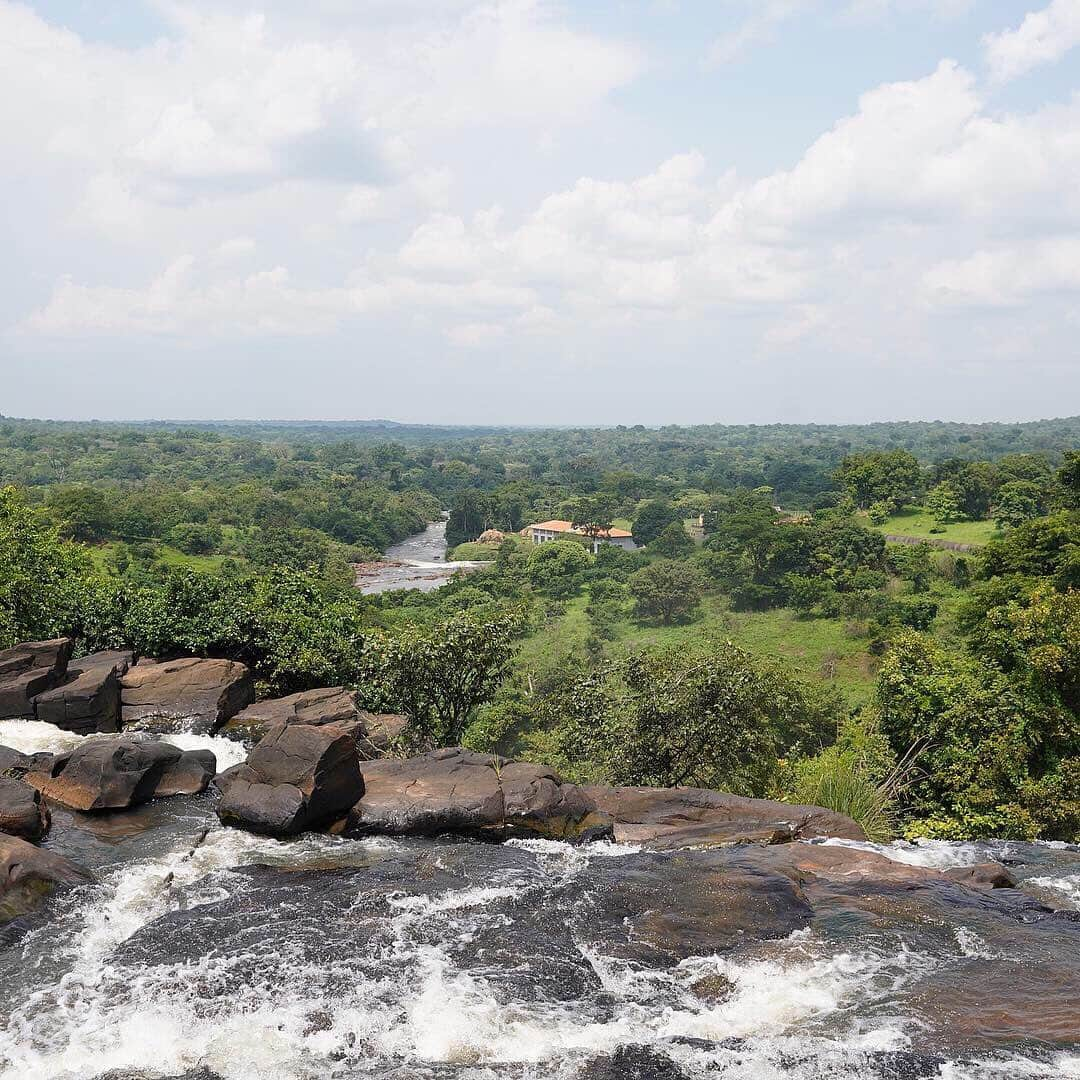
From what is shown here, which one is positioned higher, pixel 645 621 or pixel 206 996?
pixel 206 996

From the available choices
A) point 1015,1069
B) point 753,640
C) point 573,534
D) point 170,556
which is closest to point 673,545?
point 573,534

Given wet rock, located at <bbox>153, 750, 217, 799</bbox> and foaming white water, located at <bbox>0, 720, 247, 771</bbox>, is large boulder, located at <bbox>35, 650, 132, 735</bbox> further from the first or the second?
wet rock, located at <bbox>153, 750, 217, 799</bbox>

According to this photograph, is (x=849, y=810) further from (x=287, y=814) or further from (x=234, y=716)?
(x=234, y=716)

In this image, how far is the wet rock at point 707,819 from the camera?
1309cm

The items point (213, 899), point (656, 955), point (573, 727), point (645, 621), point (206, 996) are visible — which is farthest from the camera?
point (645, 621)

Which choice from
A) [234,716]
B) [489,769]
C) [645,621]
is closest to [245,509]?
[645,621]

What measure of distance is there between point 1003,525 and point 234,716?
69866 mm

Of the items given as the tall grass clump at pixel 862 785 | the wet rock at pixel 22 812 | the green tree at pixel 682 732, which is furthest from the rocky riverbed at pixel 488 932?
the green tree at pixel 682 732

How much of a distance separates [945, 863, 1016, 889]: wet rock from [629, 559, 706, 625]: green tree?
5094 cm

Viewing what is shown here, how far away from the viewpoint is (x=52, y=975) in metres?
9.12

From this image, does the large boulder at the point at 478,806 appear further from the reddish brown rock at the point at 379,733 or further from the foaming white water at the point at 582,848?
the reddish brown rock at the point at 379,733

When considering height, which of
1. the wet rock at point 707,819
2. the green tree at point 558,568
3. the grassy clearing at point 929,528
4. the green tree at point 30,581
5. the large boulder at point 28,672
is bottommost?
the green tree at point 558,568

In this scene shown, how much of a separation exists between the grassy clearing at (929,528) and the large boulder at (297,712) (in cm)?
6327

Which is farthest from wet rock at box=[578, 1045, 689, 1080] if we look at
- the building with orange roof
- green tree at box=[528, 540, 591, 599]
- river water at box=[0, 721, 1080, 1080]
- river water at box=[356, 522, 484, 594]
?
the building with orange roof
